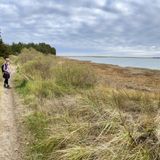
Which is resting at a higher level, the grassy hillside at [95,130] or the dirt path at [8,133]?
the grassy hillside at [95,130]

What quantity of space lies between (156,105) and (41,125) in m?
A: 3.35

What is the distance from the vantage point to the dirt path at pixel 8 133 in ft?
29.1

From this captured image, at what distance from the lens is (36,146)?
9.00 meters

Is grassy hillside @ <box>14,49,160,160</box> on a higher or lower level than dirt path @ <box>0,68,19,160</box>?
higher

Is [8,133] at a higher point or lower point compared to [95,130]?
lower

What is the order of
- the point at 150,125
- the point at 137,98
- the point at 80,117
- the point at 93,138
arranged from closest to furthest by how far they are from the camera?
the point at 150,125 → the point at 93,138 → the point at 80,117 → the point at 137,98

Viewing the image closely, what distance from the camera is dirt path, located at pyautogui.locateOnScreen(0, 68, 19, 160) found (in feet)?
29.1

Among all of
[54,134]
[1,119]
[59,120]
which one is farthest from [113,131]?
[1,119]

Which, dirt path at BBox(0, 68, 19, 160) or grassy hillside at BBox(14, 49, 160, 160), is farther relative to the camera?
dirt path at BBox(0, 68, 19, 160)

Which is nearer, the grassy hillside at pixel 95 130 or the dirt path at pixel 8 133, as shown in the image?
the grassy hillside at pixel 95 130

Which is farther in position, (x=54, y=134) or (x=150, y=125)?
(x=54, y=134)

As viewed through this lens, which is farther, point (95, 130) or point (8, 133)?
point (8, 133)

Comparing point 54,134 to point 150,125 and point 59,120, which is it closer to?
point 59,120

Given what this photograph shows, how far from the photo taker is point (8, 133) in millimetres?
10664
